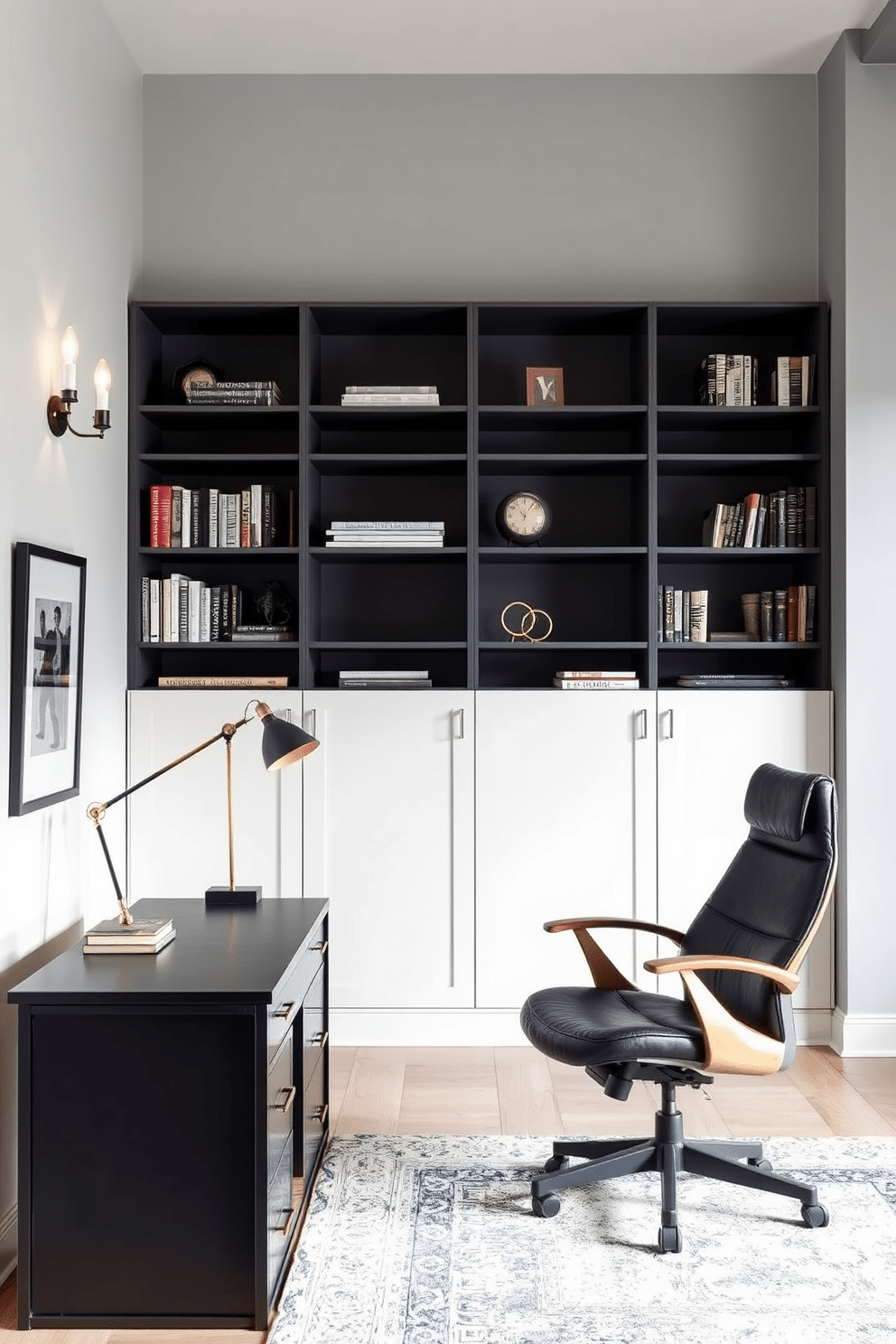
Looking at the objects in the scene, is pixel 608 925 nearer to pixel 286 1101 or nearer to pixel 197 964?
pixel 286 1101

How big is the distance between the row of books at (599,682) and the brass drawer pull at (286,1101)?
5.78 feet

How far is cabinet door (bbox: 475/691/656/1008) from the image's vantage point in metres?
3.78

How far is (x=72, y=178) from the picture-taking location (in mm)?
3166

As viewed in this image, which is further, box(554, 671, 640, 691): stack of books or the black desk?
box(554, 671, 640, 691): stack of books

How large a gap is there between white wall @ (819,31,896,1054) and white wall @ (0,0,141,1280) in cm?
242

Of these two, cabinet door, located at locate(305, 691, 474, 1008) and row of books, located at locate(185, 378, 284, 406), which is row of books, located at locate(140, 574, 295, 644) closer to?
cabinet door, located at locate(305, 691, 474, 1008)

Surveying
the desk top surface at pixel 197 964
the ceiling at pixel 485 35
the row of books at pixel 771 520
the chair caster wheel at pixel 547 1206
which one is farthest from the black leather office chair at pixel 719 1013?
the ceiling at pixel 485 35

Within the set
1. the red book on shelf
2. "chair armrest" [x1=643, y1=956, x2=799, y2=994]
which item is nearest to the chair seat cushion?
"chair armrest" [x1=643, y1=956, x2=799, y2=994]

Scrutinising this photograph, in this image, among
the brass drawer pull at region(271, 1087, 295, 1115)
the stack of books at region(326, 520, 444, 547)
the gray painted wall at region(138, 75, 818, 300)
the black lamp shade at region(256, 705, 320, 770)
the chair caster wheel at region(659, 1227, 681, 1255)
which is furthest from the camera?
the gray painted wall at region(138, 75, 818, 300)

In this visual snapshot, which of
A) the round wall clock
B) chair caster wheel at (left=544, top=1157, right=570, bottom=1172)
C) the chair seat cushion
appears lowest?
chair caster wheel at (left=544, top=1157, right=570, bottom=1172)

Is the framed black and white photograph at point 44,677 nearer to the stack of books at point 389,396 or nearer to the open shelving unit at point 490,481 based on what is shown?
the open shelving unit at point 490,481

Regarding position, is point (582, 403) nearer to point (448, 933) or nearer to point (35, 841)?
point (448, 933)

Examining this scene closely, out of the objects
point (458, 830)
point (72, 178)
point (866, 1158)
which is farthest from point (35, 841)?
point (866, 1158)

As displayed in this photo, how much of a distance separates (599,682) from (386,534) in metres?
0.89
